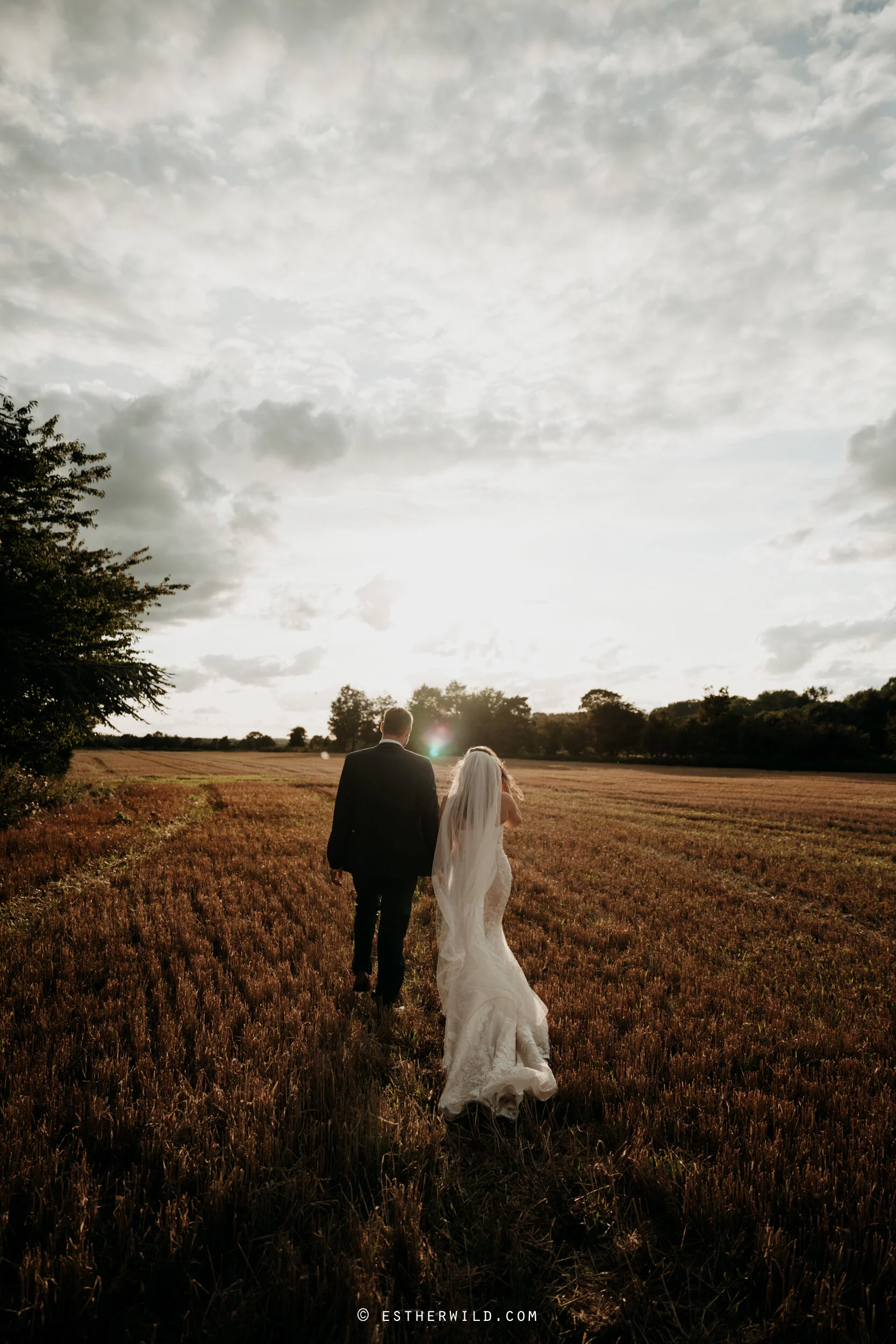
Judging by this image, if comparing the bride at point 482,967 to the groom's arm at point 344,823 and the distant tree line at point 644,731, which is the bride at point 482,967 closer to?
the groom's arm at point 344,823

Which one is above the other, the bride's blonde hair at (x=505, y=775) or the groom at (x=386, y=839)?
the bride's blonde hair at (x=505, y=775)

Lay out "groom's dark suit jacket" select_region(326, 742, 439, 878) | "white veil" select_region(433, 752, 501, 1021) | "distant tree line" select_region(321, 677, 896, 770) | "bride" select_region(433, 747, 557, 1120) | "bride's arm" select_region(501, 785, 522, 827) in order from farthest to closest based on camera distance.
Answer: "distant tree line" select_region(321, 677, 896, 770)
"groom's dark suit jacket" select_region(326, 742, 439, 878)
"bride's arm" select_region(501, 785, 522, 827)
"white veil" select_region(433, 752, 501, 1021)
"bride" select_region(433, 747, 557, 1120)

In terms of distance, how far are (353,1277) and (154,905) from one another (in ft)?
22.2

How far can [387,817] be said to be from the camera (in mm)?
5430

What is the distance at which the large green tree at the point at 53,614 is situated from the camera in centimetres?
1242

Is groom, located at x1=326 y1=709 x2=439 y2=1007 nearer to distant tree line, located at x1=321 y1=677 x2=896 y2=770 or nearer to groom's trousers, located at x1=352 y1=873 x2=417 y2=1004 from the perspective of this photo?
groom's trousers, located at x1=352 y1=873 x2=417 y2=1004

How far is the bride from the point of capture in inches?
157

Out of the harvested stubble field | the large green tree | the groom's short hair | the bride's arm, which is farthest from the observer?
the large green tree

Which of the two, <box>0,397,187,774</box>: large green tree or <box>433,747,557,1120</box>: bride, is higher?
<box>0,397,187,774</box>: large green tree

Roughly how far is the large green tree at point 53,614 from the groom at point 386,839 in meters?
9.55

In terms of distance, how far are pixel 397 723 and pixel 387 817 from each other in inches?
34.6

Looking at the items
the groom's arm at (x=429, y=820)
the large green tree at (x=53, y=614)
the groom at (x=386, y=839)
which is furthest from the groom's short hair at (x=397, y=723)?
the large green tree at (x=53, y=614)

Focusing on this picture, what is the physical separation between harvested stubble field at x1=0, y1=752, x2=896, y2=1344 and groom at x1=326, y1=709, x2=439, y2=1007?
578 mm

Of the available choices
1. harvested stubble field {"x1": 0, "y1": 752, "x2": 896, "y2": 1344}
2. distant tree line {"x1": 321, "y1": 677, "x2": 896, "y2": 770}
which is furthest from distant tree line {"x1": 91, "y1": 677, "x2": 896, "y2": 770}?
harvested stubble field {"x1": 0, "y1": 752, "x2": 896, "y2": 1344}
